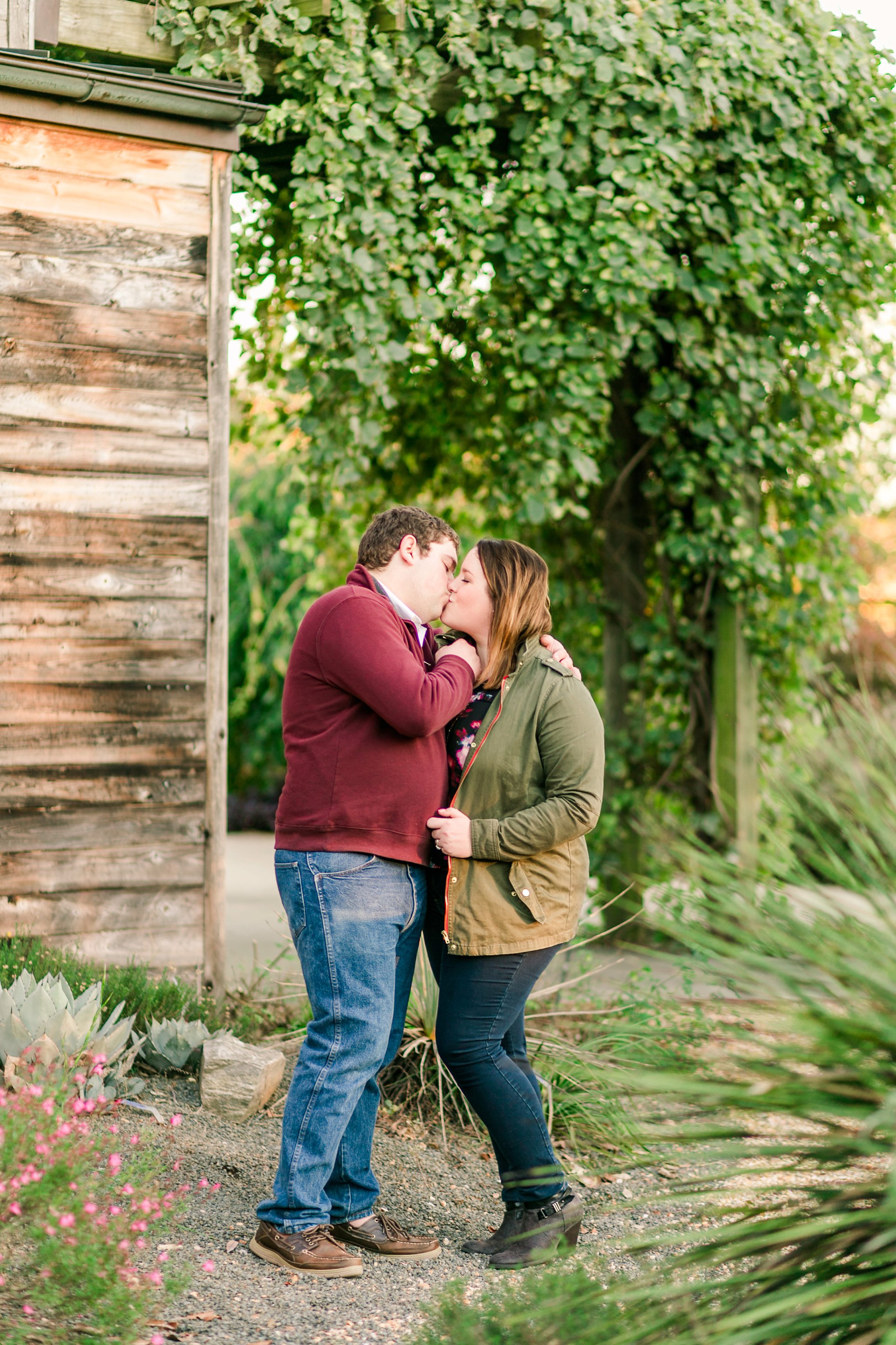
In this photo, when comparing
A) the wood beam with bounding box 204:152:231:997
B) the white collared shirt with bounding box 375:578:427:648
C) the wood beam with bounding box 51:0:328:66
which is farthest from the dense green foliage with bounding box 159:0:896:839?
the white collared shirt with bounding box 375:578:427:648

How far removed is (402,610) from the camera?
285 centimetres

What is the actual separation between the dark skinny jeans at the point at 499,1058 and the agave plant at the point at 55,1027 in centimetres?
91

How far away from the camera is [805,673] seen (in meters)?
5.74

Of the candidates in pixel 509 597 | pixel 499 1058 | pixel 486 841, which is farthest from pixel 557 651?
pixel 499 1058

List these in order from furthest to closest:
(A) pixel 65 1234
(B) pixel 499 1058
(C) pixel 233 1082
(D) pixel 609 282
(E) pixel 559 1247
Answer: (D) pixel 609 282
(C) pixel 233 1082
(B) pixel 499 1058
(E) pixel 559 1247
(A) pixel 65 1234

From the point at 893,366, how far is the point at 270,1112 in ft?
13.8

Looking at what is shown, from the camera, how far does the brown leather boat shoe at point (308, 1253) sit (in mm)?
2699

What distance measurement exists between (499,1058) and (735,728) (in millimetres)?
3093

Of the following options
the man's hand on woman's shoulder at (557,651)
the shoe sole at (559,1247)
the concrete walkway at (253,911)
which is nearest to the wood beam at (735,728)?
the concrete walkway at (253,911)

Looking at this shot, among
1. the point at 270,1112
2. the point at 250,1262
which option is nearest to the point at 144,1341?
the point at 250,1262

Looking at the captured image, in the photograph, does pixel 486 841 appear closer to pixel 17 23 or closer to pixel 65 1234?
pixel 65 1234

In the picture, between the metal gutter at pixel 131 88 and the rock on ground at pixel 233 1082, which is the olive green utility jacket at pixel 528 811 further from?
the metal gutter at pixel 131 88

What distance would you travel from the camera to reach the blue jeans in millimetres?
2684

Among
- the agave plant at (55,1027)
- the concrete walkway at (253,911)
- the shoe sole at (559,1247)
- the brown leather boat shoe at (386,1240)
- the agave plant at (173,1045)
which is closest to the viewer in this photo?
the shoe sole at (559,1247)
